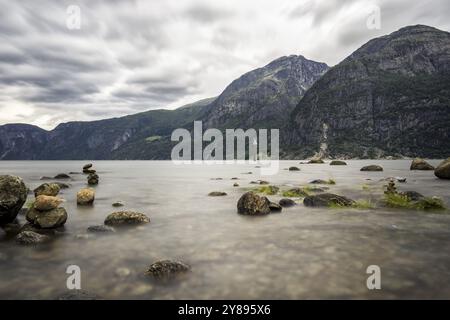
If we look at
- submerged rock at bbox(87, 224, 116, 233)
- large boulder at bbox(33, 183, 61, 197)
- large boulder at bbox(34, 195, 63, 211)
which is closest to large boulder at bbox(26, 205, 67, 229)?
large boulder at bbox(34, 195, 63, 211)

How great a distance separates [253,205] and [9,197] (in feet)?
46.8

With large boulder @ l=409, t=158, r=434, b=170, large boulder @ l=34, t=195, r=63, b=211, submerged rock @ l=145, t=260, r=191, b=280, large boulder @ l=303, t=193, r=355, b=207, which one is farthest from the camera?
large boulder @ l=409, t=158, r=434, b=170

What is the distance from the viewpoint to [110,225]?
17016mm

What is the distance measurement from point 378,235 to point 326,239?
2.58 meters

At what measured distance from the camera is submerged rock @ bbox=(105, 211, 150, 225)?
17.3 metres

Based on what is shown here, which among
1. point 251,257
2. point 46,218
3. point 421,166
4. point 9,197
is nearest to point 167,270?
point 251,257

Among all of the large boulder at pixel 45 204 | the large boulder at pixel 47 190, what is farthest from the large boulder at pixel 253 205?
the large boulder at pixel 47 190

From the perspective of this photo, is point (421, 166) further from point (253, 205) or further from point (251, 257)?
point (251, 257)

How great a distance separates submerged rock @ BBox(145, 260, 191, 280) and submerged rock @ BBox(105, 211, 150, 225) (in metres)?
8.55

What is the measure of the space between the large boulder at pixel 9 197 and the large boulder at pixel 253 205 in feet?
43.6

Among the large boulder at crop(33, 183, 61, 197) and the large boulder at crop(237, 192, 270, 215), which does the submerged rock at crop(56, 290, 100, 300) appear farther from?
the large boulder at crop(33, 183, 61, 197)

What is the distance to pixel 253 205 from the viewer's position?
20203 millimetres

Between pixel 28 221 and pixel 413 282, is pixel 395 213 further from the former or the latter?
pixel 28 221
